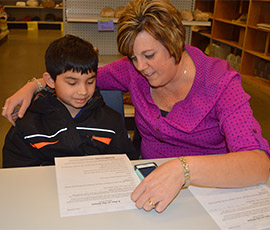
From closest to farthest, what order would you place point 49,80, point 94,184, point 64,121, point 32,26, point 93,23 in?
point 94,184
point 64,121
point 49,80
point 93,23
point 32,26

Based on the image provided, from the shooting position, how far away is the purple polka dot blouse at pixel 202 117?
107 cm

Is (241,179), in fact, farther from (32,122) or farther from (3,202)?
(32,122)

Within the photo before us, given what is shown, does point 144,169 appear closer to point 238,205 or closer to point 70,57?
point 238,205

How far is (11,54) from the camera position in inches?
260

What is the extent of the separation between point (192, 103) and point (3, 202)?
78cm

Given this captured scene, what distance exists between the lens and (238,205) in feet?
3.01

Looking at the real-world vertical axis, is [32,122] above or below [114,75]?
below

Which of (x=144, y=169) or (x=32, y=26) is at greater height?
(x=144, y=169)

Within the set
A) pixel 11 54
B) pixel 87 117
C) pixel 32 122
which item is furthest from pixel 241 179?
pixel 11 54

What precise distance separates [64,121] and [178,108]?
483 millimetres

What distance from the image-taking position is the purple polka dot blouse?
3.51ft

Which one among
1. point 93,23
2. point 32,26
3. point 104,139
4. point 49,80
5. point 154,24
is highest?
point 154,24

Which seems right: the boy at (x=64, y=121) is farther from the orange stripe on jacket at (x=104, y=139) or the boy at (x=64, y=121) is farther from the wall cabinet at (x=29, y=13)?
the wall cabinet at (x=29, y=13)

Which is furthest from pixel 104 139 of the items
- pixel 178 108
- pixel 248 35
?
pixel 248 35
